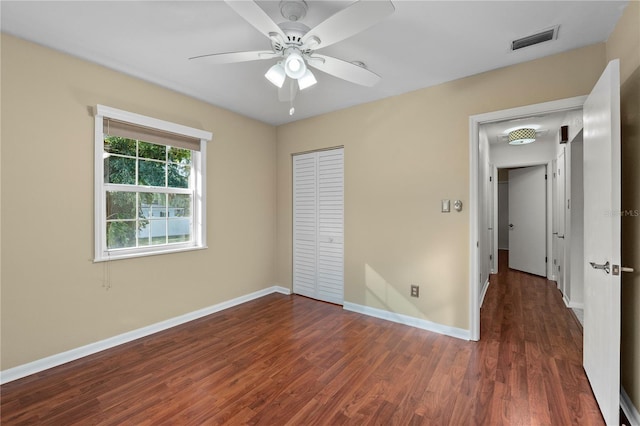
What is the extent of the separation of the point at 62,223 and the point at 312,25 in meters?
2.57

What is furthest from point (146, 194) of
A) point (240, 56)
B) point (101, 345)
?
point (240, 56)

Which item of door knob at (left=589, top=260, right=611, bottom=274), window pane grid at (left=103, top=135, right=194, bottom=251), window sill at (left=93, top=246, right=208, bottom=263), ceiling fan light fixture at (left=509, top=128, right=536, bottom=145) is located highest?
ceiling fan light fixture at (left=509, top=128, right=536, bottom=145)

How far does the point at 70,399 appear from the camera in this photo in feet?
6.28

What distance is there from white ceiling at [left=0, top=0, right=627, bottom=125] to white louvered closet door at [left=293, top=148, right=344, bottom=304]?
1.28 meters

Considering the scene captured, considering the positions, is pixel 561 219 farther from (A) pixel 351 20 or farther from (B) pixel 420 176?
(A) pixel 351 20

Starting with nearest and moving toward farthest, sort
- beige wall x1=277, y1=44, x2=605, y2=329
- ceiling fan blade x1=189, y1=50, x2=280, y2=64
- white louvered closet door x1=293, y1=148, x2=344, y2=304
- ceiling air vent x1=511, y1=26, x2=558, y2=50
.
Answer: ceiling fan blade x1=189, y1=50, x2=280, y2=64 < ceiling air vent x1=511, y1=26, x2=558, y2=50 < beige wall x1=277, y1=44, x2=605, y2=329 < white louvered closet door x1=293, y1=148, x2=344, y2=304

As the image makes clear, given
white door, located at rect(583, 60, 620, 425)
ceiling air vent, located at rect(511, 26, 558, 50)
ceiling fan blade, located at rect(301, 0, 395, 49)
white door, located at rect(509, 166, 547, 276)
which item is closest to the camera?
ceiling fan blade, located at rect(301, 0, 395, 49)

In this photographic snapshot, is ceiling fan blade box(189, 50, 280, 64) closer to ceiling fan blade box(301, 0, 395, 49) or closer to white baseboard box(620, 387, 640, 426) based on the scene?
ceiling fan blade box(301, 0, 395, 49)

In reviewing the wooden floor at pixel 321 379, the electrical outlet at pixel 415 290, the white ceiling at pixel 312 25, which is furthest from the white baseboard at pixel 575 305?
the white ceiling at pixel 312 25

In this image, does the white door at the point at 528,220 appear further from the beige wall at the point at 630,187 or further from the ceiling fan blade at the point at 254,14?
the ceiling fan blade at the point at 254,14

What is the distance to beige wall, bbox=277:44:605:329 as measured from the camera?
8.20 ft

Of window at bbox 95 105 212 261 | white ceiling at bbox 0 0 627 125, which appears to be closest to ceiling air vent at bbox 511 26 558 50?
white ceiling at bbox 0 0 627 125

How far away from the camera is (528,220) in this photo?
5.48 metres

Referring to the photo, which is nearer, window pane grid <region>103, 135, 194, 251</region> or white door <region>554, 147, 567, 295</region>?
window pane grid <region>103, 135, 194, 251</region>
